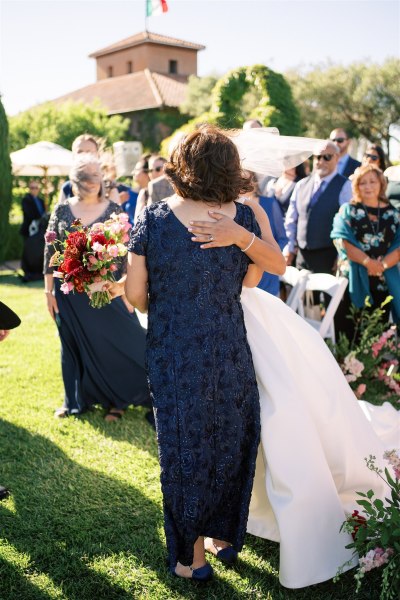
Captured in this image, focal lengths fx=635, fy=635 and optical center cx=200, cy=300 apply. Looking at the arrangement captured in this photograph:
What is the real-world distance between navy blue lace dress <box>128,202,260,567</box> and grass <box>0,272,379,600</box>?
31 cm

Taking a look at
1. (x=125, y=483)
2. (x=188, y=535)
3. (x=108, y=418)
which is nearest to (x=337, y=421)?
(x=188, y=535)

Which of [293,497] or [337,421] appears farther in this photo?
[337,421]

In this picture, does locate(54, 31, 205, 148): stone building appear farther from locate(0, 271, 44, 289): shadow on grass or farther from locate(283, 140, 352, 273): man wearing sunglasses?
locate(283, 140, 352, 273): man wearing sunglasses

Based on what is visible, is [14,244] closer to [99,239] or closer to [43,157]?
[43,157]

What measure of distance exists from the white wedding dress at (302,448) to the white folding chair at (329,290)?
2176 mm

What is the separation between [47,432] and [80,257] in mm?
1834

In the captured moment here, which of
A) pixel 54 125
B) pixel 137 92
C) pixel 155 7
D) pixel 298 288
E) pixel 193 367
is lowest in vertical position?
pixel 298 288

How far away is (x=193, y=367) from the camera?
272 centimetres

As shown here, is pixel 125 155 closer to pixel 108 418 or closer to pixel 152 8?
pixel 152 8

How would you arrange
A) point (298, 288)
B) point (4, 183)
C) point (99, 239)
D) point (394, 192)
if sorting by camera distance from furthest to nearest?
1. point (4, 183)
2. point (394, 192)
3. point (298, 288)
4. point (99, 239)

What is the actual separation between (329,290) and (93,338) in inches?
80.2

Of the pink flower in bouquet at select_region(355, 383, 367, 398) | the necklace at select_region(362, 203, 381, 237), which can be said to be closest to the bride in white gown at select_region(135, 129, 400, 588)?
the pink flower in bouquet at select_region(355, 383, 367, 398)

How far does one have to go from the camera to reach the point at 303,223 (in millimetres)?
6695

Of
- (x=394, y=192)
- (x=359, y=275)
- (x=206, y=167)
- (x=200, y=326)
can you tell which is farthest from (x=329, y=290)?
(x=206, y=167)
